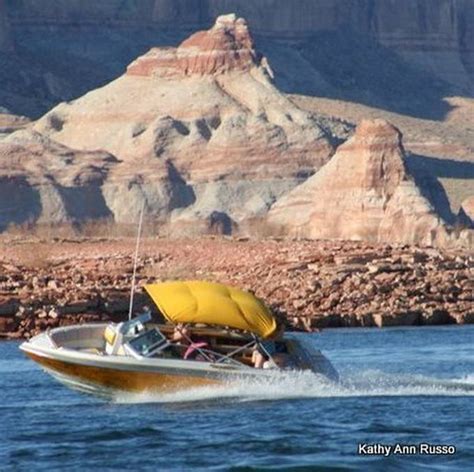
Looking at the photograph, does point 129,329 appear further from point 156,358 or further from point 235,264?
point 235,264

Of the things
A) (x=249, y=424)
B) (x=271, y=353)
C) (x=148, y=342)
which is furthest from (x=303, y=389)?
(x=249, y=424)

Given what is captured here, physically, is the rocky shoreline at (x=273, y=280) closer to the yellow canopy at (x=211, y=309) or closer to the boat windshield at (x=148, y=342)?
the yellow canopy at (x=211, y=309)

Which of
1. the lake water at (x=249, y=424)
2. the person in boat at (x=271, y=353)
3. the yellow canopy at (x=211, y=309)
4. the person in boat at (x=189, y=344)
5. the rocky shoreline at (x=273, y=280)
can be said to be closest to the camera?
the lake water at (x=249, y=424)

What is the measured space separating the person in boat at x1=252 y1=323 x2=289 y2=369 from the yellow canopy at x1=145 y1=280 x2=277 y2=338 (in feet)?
0.81

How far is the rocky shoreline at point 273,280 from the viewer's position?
Result: 89.1 meters

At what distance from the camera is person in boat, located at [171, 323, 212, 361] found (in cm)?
6022

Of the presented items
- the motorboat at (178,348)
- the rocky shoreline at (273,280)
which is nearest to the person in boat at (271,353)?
the motorboat at (178,348)

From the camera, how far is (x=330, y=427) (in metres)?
56.2

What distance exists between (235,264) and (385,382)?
51.8 meters

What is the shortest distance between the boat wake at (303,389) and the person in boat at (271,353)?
0.33 meters

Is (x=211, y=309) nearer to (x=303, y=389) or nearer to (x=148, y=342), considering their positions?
(x=148, y=342)

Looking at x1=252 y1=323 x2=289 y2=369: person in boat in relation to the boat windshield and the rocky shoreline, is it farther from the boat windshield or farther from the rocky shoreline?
the rocky shoreline

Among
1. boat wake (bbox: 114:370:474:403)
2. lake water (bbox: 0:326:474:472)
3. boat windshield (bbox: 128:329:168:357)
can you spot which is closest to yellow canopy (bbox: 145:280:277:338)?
boat windshield (bbox: 128:329:168:357)

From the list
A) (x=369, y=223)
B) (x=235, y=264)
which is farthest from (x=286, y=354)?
(x=369, y=223)
